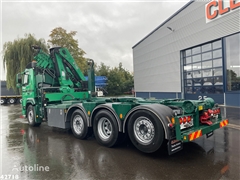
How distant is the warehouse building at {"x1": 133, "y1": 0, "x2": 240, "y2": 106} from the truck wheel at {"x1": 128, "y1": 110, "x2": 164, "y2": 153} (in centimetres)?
1125

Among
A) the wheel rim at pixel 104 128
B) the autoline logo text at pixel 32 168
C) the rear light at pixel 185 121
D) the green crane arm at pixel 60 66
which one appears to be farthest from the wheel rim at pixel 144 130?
the green crane arm at pixel 60 66

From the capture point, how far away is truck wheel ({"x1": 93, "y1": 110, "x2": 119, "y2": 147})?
5298mm

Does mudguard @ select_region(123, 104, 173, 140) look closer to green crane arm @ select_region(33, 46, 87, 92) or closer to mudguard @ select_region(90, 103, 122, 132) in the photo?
mudguard @ select_region(90, 103, 122, 132)

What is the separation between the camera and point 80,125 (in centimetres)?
664

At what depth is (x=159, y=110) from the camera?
173 inches

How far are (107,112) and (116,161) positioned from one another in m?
1.44

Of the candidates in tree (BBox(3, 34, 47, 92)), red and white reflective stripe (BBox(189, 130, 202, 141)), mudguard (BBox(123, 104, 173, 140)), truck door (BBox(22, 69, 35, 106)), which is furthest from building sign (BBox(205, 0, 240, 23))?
tree (BBox(3, 34, 47, 92))

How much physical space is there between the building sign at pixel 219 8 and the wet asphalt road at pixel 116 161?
1023 centimetres

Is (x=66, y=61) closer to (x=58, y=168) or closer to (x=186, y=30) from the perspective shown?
(x=58, y=168)

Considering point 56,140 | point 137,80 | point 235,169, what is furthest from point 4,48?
point 235,169

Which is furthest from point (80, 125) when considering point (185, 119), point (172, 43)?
point (172, 43)

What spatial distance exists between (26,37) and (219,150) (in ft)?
99.3

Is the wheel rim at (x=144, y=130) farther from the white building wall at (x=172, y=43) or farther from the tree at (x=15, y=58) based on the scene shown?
the tree at (x=15, y=58)

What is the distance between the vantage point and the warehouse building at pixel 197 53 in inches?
539
